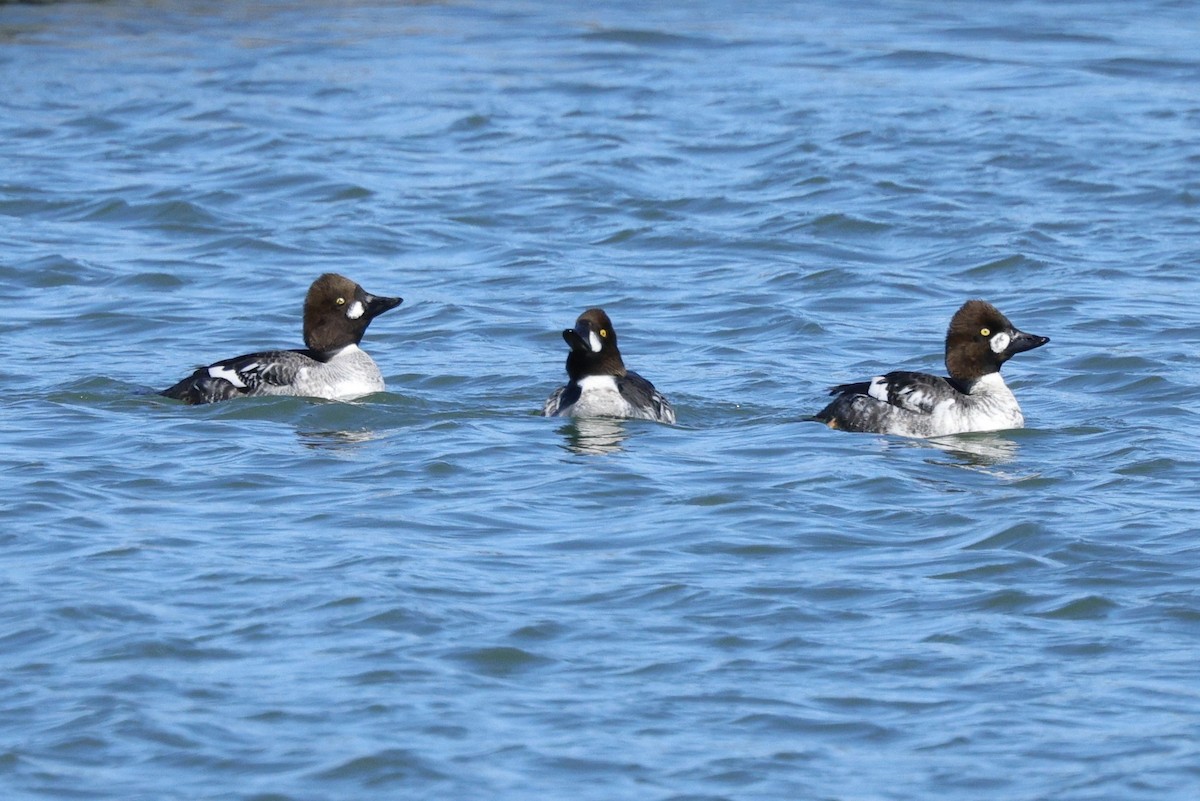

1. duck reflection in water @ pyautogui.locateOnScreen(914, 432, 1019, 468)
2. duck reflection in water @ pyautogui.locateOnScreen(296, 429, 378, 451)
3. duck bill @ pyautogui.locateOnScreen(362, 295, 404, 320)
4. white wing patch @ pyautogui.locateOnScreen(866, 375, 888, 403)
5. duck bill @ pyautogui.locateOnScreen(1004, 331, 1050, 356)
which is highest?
duck bill @ pyautogui.locateOnScreen(362, 295, 404, 320)

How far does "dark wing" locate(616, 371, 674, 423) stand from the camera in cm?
1385

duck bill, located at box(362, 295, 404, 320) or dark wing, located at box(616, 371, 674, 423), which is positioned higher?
duck bill, located at box(362, 295, 404, 320)

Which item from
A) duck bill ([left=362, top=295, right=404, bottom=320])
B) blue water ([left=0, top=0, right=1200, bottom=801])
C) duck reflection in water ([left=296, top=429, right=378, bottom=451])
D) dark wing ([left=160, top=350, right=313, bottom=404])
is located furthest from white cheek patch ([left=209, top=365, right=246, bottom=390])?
duck bill ([left=362, top=295, right=404, bottom=320])

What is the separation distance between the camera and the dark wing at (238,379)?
14281 millimetres

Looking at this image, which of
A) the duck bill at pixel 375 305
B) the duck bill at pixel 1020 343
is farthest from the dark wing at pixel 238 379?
the duck bill at pixel 1020 343

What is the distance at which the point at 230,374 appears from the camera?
1433cm

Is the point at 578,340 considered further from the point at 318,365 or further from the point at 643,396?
the point at 318,365

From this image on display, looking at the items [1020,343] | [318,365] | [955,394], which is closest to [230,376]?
[318,365]

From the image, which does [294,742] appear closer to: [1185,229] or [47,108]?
[1185,229]

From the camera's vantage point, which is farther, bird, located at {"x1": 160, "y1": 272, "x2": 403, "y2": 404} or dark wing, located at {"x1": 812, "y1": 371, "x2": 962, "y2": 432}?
bird, located at {"x1": 160, "y1": 272, "x2": 403, "y2": 404}

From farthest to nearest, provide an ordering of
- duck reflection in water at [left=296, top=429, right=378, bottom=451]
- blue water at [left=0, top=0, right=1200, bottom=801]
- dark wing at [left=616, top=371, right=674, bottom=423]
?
1. dark wing at [left=616, top=371, right=674, bottom=423]
2. duck reflection in water at [left=296, top=429, right=378, bottom=451]
3. blue water at [left=0, top=0, right=1200, bottom=801]

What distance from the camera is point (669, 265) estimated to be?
19.4 metres

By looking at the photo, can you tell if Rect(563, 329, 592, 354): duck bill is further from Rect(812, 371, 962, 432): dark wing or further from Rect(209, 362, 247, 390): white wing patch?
Result: Rect(209, 362, 247, 390): white wing patch

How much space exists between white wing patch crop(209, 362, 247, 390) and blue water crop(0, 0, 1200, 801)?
21 centimetres
